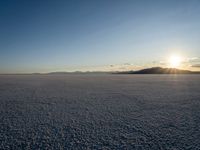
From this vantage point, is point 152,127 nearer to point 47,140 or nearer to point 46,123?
point 47,140

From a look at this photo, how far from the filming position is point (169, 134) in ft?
8.23

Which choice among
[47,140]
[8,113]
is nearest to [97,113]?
[47,140]

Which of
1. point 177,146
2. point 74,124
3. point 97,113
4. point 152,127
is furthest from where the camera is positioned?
point 97,113

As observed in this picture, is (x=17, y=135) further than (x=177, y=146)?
Yes

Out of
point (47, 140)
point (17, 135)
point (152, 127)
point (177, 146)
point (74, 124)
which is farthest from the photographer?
point (74, 124)

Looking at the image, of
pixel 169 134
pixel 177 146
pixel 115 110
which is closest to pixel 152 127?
pixel 169 134

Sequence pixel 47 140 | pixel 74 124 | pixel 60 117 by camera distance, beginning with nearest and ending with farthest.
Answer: pixel 47 140, pixel 74 124, pixel 60 117

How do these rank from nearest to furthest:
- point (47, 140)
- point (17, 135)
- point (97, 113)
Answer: point (47, 140), point (17, 135), point (97, 113)

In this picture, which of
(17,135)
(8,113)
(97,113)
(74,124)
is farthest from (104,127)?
(8,113)

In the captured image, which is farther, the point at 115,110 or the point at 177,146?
the point at 115,110

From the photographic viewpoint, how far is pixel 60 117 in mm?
3482

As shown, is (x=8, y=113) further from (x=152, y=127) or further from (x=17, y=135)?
(x=152, y=127)

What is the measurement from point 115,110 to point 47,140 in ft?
7.18

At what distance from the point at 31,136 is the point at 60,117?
1004 millimetres
